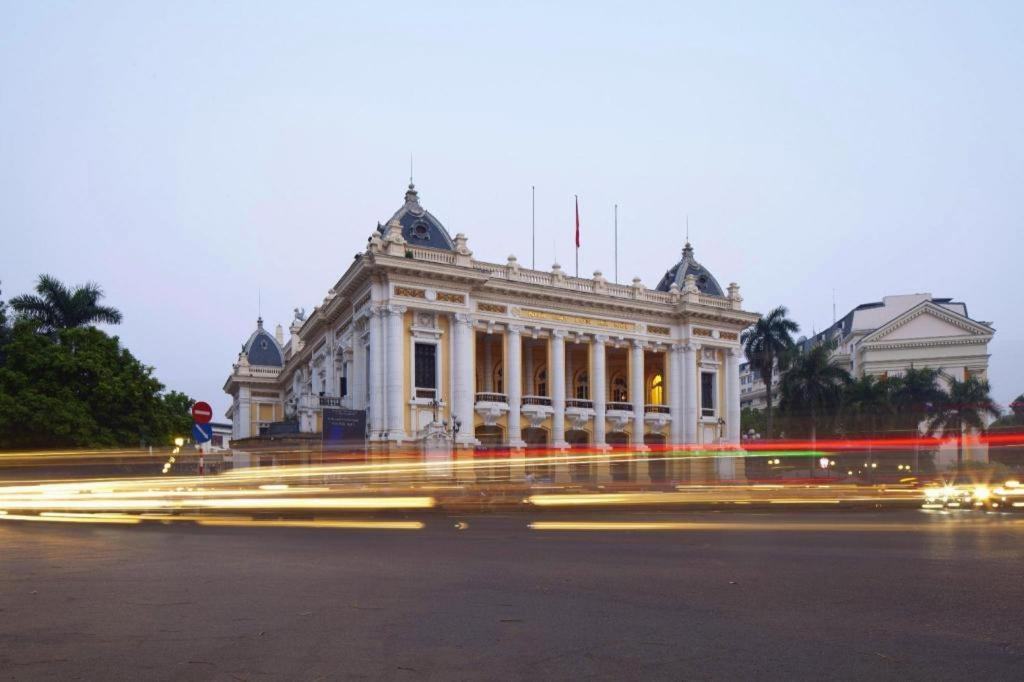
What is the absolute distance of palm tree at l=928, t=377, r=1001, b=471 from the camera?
62119 millimetres

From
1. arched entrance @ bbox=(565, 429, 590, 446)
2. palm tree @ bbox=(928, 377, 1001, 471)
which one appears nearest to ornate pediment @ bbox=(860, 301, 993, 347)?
palm tree @ bbox=(928, 377, 1001, 471)

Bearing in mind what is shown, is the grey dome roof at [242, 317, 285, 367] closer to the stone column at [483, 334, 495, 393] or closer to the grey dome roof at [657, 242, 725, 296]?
the stone column at [483, 334, 495, 393]

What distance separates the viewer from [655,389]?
5672 centimetres

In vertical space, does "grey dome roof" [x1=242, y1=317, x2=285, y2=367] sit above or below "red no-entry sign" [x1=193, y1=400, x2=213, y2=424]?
above

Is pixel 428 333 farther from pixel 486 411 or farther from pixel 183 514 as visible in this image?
pixel 183 514

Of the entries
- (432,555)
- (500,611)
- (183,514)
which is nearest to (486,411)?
(183,514)

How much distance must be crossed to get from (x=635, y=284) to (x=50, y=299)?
29.9m

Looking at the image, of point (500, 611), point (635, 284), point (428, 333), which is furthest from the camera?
point (635, 284)

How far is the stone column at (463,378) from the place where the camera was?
4437cm

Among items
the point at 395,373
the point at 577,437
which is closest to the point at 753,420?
the point at 577,437

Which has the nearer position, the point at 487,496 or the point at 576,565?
the point at 576,565

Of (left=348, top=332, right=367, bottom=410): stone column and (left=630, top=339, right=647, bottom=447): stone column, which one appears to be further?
(left=630, top=339, right=647, bottom=447): stone column

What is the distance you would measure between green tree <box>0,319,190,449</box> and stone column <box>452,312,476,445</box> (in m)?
13.1

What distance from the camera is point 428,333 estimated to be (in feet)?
144
